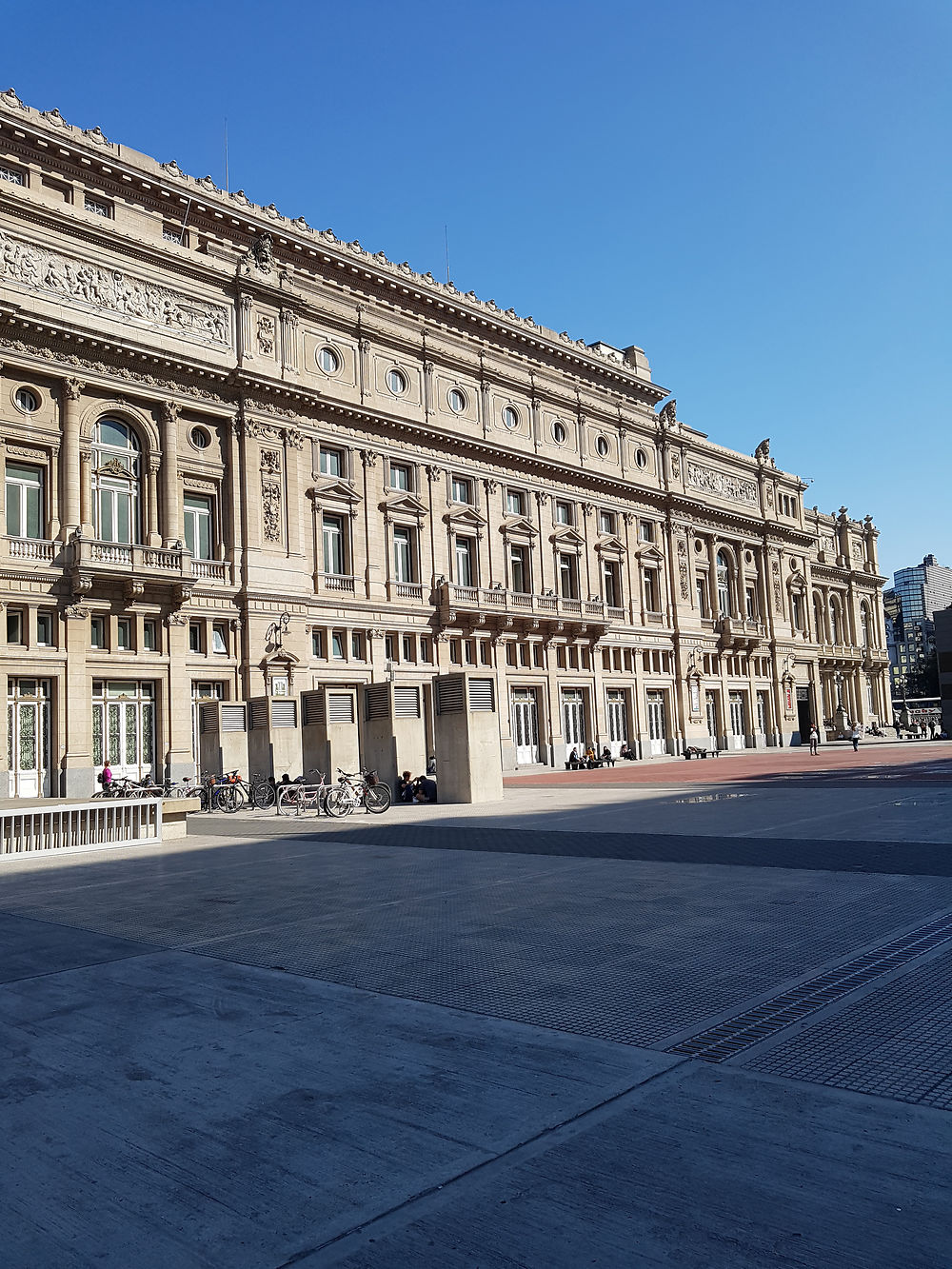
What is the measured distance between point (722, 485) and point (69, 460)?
48.7 meters

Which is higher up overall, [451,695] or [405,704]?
[451,695]

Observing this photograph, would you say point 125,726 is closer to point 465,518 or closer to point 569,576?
point 465,518

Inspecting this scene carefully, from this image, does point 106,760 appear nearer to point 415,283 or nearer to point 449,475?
point 449,475

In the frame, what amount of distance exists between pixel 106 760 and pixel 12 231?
62.6 ft

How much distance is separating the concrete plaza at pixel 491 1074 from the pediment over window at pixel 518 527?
1598 inches

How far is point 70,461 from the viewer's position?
34.2 metres

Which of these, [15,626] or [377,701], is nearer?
[377,701]

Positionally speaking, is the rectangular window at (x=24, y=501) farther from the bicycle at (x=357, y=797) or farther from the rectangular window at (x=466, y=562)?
the rectangular window at (x=466, y=562)

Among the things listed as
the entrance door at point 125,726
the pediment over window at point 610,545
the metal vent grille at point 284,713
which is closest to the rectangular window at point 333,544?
the entrance door at point 125,726

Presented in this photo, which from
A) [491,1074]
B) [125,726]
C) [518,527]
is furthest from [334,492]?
[491,1074]

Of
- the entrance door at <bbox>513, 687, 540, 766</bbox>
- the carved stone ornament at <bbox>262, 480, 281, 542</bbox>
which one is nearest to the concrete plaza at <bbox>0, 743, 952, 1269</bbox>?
the carved stone ornament at <bbox>262, 480, 281, 542</bbox>

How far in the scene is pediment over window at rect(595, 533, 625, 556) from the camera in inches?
2280

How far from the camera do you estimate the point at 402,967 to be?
772 cm

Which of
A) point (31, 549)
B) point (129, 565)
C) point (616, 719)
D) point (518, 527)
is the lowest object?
point (616, 719)
